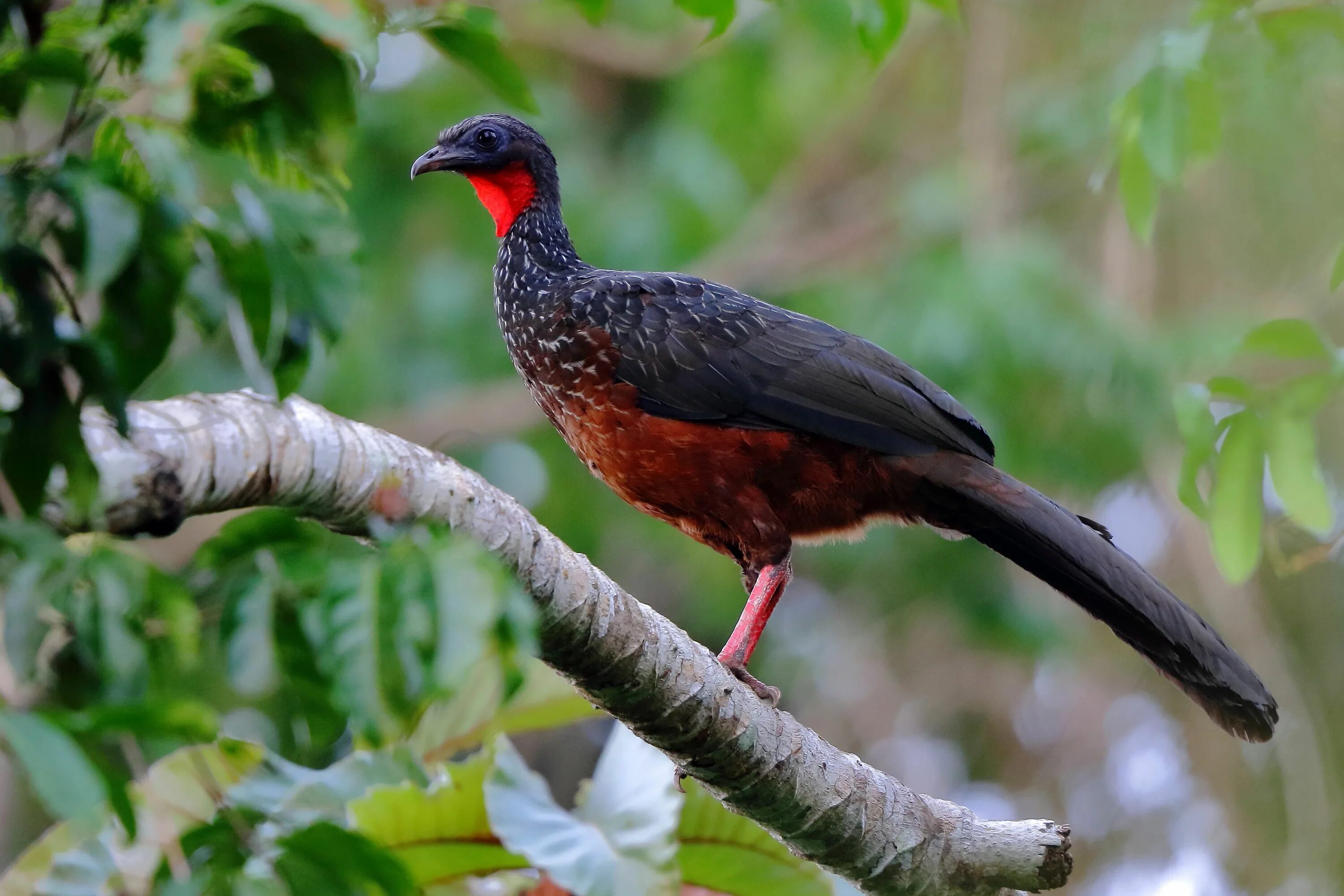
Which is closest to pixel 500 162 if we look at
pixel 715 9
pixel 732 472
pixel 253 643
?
pixel 732 472

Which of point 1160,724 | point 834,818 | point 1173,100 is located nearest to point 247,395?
point 834,818

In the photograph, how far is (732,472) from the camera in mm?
3234

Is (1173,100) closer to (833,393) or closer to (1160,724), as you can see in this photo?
(833,393)

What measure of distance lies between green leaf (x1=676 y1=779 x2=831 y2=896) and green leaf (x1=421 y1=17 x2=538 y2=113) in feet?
5.50

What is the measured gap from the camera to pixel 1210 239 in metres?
7.42

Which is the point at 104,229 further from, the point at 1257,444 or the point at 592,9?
the point at 1257,444

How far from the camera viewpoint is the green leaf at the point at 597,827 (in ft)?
8.42

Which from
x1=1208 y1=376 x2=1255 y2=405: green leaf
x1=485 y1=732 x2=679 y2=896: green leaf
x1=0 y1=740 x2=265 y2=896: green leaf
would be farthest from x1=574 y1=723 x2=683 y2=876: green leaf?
x1=1208 y1=376 x2=1255 y2=405: green leaf

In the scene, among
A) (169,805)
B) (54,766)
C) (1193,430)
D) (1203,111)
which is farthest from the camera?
(169,805)

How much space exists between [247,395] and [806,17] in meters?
1.58

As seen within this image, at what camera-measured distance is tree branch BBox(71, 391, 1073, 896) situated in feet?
6.09

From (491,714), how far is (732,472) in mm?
822

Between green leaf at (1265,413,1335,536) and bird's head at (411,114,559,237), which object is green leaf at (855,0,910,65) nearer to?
green leaf at (1265,413,1335,536)

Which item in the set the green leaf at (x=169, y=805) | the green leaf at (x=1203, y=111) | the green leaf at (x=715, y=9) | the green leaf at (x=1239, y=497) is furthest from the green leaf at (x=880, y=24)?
the green leaf at (x=169, y=805)
